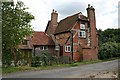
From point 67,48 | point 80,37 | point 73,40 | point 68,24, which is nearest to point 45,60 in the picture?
point 67,48

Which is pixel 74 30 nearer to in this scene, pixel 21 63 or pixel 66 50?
pixel 66 50

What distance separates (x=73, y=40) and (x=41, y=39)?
7667 mm

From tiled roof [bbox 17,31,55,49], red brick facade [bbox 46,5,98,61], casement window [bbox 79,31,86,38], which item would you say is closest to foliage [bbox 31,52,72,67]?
red brick facade [bbox 46,5,98,61]

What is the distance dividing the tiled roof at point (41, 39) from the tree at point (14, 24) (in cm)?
1429

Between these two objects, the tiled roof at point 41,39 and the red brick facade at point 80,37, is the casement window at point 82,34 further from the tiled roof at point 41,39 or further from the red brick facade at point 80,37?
the tiled roof at point 41,39

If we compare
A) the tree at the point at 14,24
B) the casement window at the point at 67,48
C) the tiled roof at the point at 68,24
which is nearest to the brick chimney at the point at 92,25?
the tiled roof at the point at 68,24

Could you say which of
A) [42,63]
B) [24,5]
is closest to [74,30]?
[42,63]

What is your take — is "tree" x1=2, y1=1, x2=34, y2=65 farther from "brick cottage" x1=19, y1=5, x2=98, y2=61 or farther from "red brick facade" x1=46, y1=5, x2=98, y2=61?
"red brick facade" x1=46, y1=5, x2=98, y2=61

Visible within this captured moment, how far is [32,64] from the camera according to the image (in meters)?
33.0

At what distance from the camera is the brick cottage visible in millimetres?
41713

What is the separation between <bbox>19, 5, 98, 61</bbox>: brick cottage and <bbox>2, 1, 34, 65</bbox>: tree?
37.1 ft

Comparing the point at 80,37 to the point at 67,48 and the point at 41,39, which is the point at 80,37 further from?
the point at 41,39

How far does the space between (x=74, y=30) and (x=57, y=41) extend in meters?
5.92

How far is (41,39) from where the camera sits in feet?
149
